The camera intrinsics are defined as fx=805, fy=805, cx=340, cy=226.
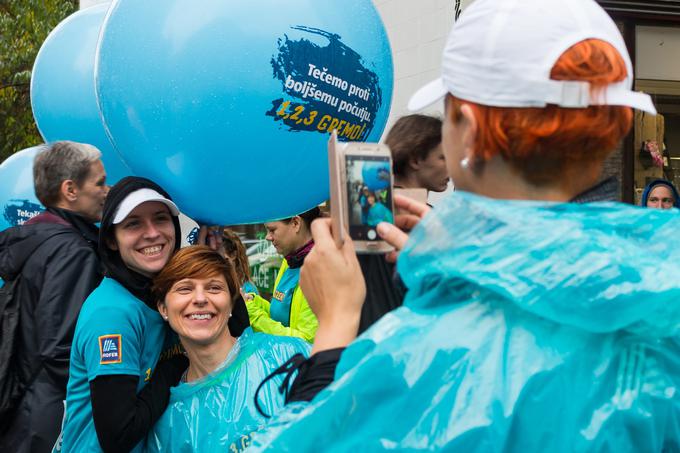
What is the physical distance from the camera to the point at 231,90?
2342 mm

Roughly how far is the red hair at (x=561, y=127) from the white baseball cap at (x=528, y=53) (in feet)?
0.04

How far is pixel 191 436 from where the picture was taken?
96.7 inches

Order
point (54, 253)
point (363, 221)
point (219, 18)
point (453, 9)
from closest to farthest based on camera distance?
point (363, 221), point (219, 18), point (54, 253), point (453, 9)

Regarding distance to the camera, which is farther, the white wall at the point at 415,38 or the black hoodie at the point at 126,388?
the white wall at the point at 415,38

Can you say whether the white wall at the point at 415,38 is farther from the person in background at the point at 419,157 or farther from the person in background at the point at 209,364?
the person in background at the point at 209,364

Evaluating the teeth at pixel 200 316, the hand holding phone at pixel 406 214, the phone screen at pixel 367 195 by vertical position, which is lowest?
the teeth at pixel 200 316

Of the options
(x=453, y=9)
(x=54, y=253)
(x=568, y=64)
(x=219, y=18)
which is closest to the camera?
(x=568, y=64)

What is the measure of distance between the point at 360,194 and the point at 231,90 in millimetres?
1175

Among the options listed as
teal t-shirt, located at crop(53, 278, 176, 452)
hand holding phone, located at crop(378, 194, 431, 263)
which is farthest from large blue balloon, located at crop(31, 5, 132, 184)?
hand holding phone, located at crop(378, 194, 431, 263)

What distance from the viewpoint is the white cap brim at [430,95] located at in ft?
3.86

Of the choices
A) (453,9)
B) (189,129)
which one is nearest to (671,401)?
(189,129)

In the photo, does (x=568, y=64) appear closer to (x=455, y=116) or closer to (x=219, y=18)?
(x=455, y=116)

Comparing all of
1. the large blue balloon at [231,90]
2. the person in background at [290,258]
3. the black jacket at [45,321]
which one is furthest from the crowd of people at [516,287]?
the person in background at [290,258]

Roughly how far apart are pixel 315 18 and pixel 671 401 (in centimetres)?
168
